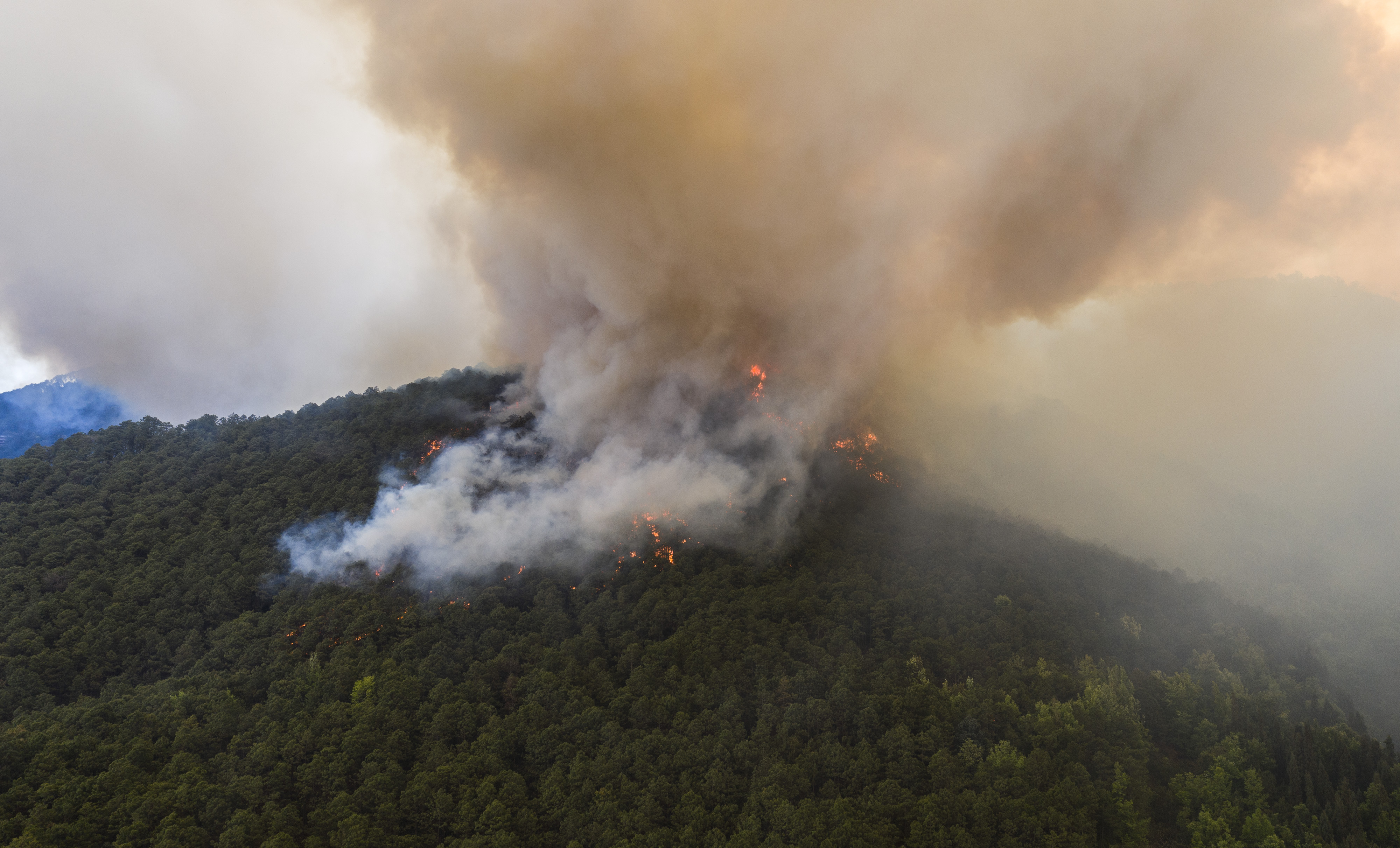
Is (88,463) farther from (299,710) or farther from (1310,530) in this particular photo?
(1310,530)

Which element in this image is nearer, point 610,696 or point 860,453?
point 610,696

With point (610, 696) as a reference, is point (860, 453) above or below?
above

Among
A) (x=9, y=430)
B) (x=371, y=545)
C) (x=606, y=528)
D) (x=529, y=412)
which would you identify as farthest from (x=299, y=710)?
(x=9, y=430)

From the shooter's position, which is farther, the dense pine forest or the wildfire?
the wildfire

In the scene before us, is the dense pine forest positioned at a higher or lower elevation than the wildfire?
lower

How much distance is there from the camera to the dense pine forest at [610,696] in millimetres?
35625

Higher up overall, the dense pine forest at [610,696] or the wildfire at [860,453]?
the wildfire at [860,453]

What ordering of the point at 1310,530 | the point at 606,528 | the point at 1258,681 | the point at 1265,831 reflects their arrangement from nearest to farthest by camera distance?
the point at 1265,831, the point at 1258,681, the point at 606,528, the point at 1310,530

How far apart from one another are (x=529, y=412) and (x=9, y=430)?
353ft

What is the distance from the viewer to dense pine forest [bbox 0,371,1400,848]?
35625 millimetres

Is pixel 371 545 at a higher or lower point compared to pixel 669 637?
higher

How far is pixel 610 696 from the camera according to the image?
1777 inches

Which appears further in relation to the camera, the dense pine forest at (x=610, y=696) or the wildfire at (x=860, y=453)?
the wildfire at (x=860, y=453)

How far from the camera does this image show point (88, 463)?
65688mm
